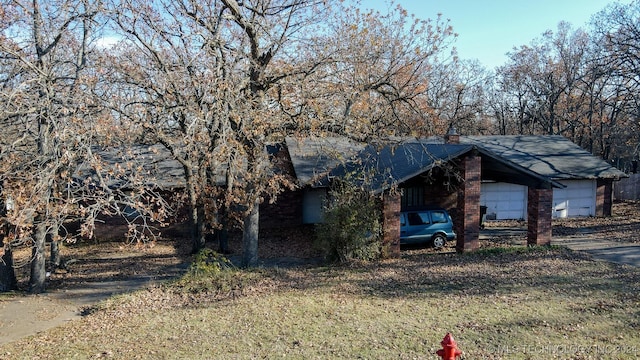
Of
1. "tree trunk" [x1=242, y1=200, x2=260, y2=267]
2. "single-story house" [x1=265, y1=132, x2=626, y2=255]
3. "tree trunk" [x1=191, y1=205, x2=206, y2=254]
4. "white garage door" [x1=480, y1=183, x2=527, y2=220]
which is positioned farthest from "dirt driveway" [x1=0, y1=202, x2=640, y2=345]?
"tree trunk" [x1=242, y1=200, x2=260, y2=267]

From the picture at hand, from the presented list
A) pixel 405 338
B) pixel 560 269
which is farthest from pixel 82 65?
pixel 560 269

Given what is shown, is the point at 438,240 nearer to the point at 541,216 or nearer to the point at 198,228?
the point at 541,216

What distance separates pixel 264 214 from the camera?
21141 mm

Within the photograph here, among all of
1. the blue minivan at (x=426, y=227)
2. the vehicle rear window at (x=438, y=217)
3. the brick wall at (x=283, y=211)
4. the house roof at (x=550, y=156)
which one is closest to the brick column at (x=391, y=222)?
the blue minivan at (x=426, y=227)

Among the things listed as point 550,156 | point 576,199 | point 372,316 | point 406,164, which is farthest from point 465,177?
point 550,156

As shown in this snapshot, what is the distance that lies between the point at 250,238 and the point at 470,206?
7544mm

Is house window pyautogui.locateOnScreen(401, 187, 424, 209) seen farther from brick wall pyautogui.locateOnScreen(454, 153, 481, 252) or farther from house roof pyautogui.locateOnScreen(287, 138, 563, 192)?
brick wall pyautogui.locateOnScreen(454, 153, 481, 252)

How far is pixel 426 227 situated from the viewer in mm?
15898

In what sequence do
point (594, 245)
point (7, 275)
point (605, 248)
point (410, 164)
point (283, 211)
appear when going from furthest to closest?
1. point (283, 211)
2. point (594, 245)
3. point (410, 164)
4. point (605, 248)
5. point (7, 275)

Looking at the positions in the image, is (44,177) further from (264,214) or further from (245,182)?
(264,214)

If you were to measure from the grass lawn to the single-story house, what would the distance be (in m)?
2.42

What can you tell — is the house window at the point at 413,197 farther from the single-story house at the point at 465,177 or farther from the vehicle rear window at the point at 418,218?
the vehicle rear window at the point at 418,218

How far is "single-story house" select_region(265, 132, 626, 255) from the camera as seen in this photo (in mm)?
14711

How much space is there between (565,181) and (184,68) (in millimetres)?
19446
